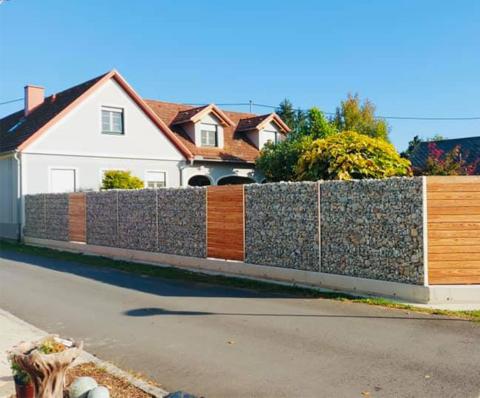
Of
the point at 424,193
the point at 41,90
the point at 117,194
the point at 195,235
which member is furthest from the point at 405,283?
the point at 41,90

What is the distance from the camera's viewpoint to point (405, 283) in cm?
927

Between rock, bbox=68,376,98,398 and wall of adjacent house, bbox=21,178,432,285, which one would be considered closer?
rock, bbox=68,376,98,398

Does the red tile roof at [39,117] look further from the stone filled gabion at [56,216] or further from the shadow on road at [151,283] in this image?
the shadow on road at [151,283]

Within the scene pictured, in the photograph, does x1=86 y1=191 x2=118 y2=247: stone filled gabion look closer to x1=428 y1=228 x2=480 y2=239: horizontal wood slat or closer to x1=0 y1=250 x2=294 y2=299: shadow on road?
x1=0 y1=250 x2=294 y2=299: shadow on road

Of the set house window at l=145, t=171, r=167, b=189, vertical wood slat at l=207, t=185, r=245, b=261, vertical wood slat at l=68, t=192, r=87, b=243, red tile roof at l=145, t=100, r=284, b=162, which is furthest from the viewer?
red tile roof at l=145, t=100, r=284, b=162

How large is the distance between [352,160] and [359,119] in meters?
23.9

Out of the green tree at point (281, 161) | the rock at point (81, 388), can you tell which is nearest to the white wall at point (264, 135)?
the green tree at point (281, 161)

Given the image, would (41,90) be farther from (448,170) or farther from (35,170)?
(448,170)

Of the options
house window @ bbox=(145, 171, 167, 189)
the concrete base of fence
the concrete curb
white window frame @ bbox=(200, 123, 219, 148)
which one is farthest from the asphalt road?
white window frame @ bbox=(200, 123, 219, 148)

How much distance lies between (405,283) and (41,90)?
79.5ft

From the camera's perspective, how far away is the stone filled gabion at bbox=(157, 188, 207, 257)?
1365 centimetres

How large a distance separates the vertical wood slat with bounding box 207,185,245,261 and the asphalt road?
1.69 metres

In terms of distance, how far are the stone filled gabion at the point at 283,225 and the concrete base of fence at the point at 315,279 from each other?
213mm

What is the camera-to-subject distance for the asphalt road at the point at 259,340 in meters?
5.45
